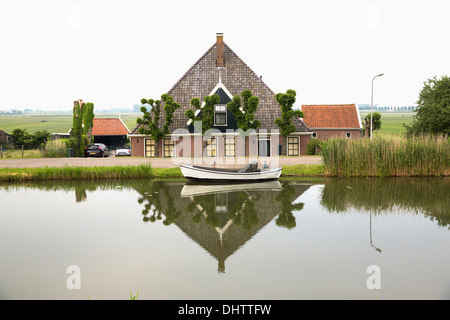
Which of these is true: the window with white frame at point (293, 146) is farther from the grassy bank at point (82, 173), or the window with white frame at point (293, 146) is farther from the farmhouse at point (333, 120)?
the grassy bank at point (82, 173)

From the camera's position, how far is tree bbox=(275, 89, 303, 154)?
32438mm

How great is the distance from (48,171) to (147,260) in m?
16.3

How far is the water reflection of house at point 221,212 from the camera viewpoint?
10188 millimetres

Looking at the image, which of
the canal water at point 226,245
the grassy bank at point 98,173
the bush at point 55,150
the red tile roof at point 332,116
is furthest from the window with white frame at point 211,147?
the canal water at point 226,245

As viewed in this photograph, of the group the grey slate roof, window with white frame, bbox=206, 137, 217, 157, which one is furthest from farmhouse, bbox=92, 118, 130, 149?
window with white frame, bbox=206, 137, 217, 157

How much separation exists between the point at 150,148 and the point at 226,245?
85.7 ft

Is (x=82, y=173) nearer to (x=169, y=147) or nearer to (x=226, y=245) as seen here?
(x=169, y=147)

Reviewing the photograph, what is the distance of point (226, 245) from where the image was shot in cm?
982

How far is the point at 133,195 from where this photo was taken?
17391 millimetres

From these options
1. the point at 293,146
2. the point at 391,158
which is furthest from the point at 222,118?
the point at 391,158

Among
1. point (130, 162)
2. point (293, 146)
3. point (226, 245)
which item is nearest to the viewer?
point (226, 245)
